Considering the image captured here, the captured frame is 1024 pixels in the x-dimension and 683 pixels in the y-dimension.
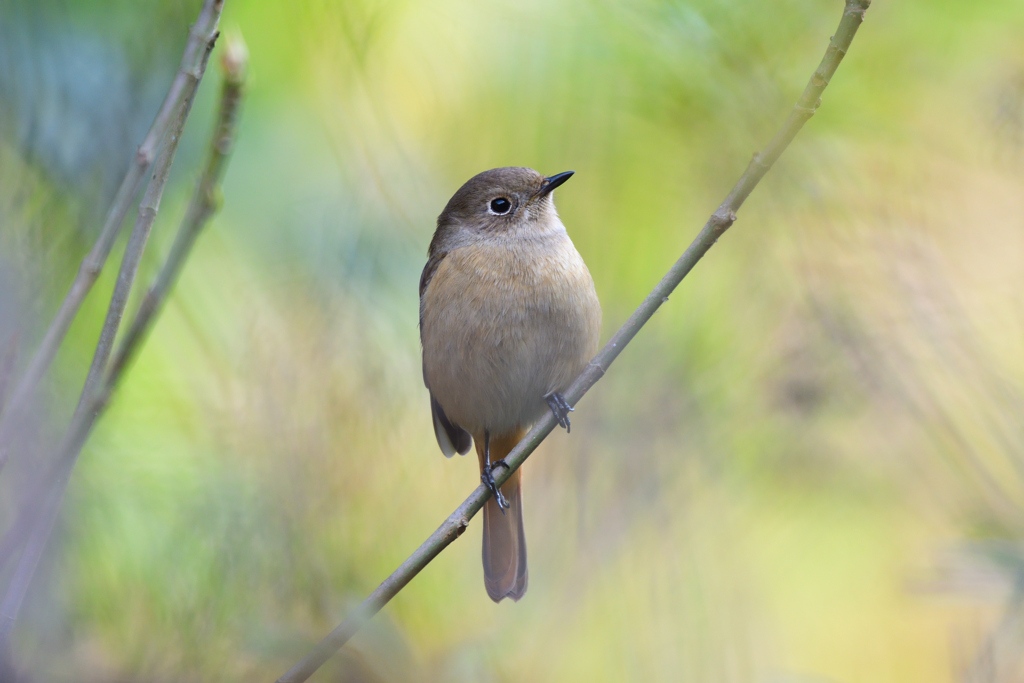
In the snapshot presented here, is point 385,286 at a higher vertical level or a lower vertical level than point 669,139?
lower

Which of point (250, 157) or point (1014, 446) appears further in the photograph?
point (250, 157)

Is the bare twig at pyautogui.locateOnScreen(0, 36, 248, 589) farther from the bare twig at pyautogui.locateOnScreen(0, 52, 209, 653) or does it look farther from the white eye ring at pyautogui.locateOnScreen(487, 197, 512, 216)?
the white eye ring at pyautogui.locateOnScreen(487, 197, 512, 216)

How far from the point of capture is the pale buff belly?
3285 mm

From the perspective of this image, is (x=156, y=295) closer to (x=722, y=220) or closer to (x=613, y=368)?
(x=722, y=220)

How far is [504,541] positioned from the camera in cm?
354

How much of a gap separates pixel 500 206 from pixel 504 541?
1.54m

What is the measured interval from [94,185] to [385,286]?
74.0 inches

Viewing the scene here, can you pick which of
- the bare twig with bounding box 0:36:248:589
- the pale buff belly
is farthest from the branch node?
the pale buff belly

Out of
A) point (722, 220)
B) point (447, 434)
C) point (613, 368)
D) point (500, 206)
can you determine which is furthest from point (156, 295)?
point (613, 368)

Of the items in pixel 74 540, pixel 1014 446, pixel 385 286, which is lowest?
pixel 74 540

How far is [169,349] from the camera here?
383 cm

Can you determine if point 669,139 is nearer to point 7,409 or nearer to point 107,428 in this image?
point 107,428

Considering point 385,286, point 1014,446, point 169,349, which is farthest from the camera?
point 385,286

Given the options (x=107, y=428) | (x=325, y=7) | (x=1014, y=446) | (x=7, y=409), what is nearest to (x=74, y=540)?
(x=107, y=428)
